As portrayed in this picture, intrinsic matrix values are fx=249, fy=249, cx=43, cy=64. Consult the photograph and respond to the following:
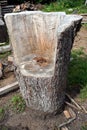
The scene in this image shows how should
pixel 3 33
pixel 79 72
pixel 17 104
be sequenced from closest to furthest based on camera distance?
1. pixel 17 104
2. pixel 79 72
3. pixel 3 33

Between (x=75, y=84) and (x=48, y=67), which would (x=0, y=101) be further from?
(x=75, y=84)

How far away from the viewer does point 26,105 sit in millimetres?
3846

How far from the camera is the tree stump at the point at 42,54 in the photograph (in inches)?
122

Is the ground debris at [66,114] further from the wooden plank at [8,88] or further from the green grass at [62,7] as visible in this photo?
the green grass at [62,7]

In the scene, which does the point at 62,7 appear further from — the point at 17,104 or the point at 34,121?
the point at 34,121

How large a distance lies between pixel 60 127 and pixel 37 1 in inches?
257

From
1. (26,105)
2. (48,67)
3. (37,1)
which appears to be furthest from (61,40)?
(37,1)

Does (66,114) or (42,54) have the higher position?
(42,54)

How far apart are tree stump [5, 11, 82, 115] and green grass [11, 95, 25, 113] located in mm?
145

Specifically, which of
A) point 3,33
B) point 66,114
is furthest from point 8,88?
point 3,33

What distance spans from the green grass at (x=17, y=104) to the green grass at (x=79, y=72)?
87cm

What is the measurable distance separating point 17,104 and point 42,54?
94cm

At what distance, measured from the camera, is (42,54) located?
166 inches

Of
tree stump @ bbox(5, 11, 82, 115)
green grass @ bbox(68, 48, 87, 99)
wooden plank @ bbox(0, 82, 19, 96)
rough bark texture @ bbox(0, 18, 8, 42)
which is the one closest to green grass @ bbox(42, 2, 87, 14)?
rough bark texture @ bbox(0, 18, 8, 42)
